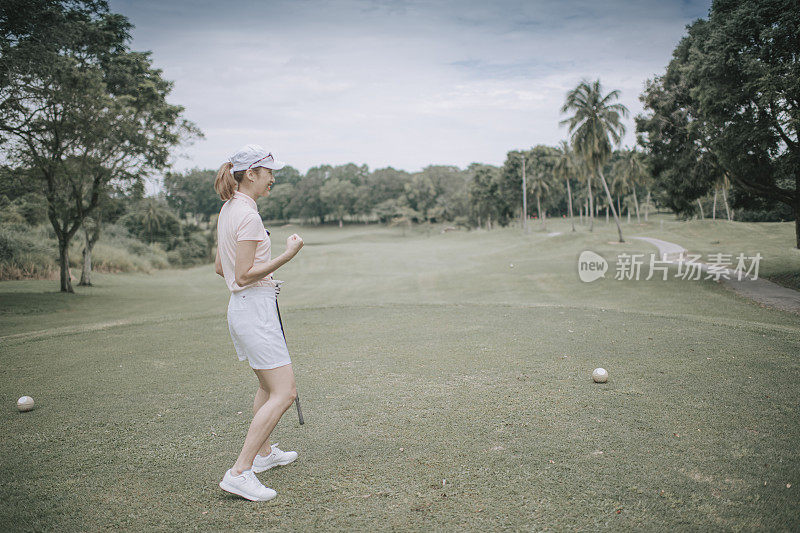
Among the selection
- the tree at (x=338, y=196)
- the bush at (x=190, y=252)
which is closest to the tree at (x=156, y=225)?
the bush at (x=190, y=252)

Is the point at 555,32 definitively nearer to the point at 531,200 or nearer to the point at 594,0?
the point at 594,0

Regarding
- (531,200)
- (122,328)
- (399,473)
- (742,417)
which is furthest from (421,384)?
(531,200)

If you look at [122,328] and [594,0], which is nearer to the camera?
[122,328]

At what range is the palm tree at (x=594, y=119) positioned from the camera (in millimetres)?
35562

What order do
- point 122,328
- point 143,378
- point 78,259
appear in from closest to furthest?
point 143,378
point 122,328
point 78,259

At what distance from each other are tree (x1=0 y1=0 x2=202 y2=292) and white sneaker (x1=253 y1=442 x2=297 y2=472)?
1564 cm

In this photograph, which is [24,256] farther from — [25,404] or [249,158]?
[249,158]

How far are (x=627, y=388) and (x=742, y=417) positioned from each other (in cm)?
121

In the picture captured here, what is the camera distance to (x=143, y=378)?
22.3 feet

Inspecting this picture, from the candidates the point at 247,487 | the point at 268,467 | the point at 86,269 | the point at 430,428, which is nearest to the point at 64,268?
the point at 86,269

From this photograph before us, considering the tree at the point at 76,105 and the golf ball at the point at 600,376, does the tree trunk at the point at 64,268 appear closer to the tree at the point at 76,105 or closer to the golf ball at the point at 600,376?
the tree at the point at 76,105

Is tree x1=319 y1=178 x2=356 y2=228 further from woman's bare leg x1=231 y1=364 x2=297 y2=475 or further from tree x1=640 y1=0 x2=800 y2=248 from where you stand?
woman's bare leg x1=231 y1=364 x2=297 y2=475

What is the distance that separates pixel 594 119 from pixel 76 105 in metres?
33.3

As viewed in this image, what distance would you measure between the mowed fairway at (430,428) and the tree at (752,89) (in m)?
6.39
